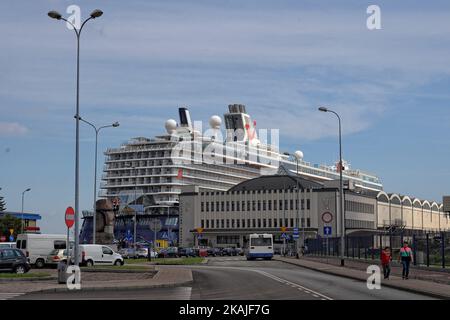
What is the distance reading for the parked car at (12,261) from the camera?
121 ft

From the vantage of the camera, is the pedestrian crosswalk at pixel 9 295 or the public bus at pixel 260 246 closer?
the pedestrian crosswalk at pixel 9 295

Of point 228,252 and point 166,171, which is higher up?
point 166,171

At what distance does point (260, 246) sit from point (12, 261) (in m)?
36.4

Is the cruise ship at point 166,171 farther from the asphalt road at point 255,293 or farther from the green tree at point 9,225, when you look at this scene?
the asphalt road at point 255,293

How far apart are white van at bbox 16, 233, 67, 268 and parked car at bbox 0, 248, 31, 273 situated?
420 inches

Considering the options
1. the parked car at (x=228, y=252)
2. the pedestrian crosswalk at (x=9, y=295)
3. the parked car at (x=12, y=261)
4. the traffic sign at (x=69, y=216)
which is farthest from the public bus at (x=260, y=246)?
the pedestrian crosswalk at (x=9, y=295)

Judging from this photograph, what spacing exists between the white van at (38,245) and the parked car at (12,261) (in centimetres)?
1066

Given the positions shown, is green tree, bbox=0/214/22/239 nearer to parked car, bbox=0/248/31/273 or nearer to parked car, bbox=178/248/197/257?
parked car, bbox=178/248/197/257

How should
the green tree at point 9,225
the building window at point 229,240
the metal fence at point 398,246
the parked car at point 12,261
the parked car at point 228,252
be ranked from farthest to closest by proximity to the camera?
1. the building window at point 229,240
2. the parked car at point 228,252
3. the green tree at point 9,225
4. the metal fence at point 398,246
5. the parked car at point 12,261

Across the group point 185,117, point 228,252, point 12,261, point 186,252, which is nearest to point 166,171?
point 185,117

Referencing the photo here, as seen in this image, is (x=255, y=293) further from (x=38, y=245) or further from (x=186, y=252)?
(x=186, y=252)

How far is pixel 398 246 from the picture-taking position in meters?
51.7

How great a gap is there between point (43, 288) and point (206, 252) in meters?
67.3

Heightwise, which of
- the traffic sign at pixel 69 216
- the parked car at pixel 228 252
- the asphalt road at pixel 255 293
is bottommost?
the parked car at pixel 228 252
